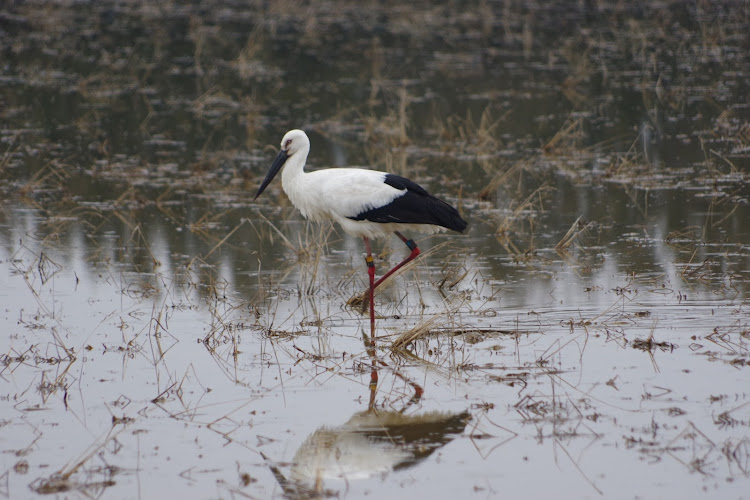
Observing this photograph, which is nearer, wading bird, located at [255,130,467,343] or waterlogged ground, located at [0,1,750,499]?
waterlogged ground, located at [0,1,750,499]

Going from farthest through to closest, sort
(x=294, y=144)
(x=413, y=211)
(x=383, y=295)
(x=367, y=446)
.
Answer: (x=294, y=144) → (x=383, y=295) → (x=413, y=211) → (x=367, y=446)

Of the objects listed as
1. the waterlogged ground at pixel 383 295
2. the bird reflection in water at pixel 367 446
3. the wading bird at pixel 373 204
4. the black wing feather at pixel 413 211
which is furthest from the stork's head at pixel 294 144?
the bird reflection in water at pixel 367 446

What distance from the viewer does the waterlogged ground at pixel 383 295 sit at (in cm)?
496

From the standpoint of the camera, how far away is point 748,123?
13.5 metres

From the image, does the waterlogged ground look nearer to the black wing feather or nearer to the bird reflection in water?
the bird reflection in water

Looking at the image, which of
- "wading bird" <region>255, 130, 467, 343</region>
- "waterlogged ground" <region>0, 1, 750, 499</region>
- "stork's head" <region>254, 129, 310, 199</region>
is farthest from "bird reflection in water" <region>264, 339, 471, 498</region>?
"stork's head" <region>254, 129, 310, 199</region>

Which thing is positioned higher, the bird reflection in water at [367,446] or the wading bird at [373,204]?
the wading bird at [373,204]

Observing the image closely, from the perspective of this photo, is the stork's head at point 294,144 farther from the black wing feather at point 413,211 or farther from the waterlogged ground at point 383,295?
the black wing feather at point 413,211

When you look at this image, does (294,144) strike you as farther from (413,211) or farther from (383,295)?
(383,295)

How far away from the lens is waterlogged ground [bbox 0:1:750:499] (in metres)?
4.96

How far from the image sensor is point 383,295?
7945 millimetres

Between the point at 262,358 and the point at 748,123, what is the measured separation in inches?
361

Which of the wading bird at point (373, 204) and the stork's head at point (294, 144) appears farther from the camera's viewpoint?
the stork's head at point (294, 144)

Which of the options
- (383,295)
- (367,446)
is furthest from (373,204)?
(367,446)
